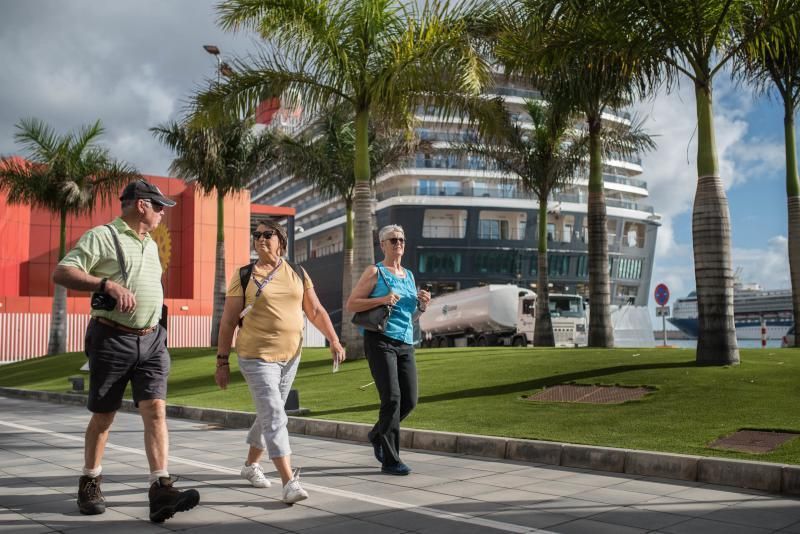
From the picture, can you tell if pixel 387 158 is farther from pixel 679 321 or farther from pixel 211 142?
pixel 679 321

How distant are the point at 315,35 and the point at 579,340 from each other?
2130 cm

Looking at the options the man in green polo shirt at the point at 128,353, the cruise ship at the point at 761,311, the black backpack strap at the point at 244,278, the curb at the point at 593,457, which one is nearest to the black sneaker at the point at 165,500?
the man in green polo shirt at the point at 128,353

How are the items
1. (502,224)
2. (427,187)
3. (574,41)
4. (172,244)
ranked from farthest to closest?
(502,224), (427,187), (172,244), (574,41)

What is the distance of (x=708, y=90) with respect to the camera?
38.7 ft

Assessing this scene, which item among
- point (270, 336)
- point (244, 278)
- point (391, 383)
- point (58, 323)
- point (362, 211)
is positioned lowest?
point (58, 323)

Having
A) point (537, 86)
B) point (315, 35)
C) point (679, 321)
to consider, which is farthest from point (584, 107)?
point (679, 321)

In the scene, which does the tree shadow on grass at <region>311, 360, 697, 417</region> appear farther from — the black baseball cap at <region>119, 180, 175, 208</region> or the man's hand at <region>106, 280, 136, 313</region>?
the man's hand at <region>106, 280, 136, 313</region>

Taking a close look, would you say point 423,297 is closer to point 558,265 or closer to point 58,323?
point 58,323

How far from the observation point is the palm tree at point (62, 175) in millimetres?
26484

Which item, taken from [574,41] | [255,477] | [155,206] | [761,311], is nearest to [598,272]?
[574,41]

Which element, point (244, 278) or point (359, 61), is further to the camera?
point (359, 61)

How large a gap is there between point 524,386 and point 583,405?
1677 mm

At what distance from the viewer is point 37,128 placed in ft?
87.2

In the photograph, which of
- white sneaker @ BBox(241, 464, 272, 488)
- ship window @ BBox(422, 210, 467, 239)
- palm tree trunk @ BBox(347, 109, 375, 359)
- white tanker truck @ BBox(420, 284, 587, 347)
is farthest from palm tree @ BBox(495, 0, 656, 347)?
ship window @ BBox(422, 210, 467, 239)
